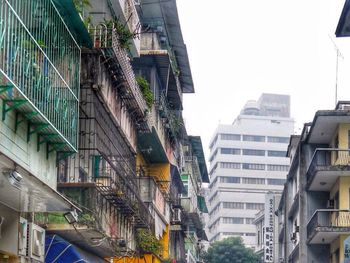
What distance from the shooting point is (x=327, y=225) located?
39094mm

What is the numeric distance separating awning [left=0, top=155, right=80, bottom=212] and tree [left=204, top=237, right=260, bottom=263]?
73864mm

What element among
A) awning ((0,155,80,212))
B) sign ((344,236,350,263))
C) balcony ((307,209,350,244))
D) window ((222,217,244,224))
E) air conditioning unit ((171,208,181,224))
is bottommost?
awning ((0,155,80,212))

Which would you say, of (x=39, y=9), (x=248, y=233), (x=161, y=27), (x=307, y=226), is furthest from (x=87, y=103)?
(x=248, y=233)

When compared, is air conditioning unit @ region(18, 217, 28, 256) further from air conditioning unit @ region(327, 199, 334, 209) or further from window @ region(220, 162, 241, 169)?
window @ region(220, 162, 241, 169)

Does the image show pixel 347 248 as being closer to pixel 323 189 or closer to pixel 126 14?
pixel 323 189

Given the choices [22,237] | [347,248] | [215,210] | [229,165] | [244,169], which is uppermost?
[229,165]

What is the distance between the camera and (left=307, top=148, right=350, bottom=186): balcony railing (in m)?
38.3

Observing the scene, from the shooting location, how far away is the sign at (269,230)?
6106 centimetres

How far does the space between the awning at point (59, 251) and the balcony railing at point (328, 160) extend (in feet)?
65.0

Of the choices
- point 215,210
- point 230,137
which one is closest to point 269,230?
point 215,210

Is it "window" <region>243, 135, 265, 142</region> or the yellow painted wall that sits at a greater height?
"window" <region>243, 135, 265, 142</region>

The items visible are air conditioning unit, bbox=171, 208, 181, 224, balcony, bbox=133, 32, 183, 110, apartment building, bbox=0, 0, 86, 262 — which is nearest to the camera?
apartment building, bbox=0, 0, 86, 262

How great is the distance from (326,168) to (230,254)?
52442 mm

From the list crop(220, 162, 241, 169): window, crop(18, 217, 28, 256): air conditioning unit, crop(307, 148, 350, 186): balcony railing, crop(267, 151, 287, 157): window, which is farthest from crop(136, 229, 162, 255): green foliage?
crop(267, 151, 287, 157): window
